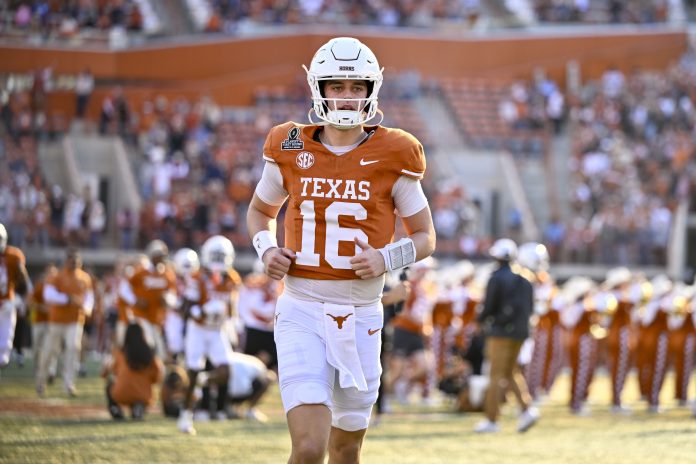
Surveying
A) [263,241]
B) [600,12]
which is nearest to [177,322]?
[263,241]

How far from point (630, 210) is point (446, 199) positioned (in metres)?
3.80

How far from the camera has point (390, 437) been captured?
1340cm

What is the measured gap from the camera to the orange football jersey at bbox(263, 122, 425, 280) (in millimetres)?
6840

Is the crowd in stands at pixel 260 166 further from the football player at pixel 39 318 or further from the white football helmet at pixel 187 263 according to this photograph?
the white football helmet at pixel 187 263

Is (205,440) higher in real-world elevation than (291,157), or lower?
lower

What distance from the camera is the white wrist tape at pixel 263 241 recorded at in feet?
22.9

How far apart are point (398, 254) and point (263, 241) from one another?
26.4 inches

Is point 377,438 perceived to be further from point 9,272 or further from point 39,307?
point 39,307

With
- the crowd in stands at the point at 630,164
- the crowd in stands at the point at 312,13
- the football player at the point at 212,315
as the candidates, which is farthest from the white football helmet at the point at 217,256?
the crowd in stands at the point at 312,13

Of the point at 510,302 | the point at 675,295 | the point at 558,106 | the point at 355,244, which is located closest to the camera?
the point at 355,244

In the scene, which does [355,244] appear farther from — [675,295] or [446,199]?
[446,199]

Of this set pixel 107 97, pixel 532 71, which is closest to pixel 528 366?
pixel 107 97

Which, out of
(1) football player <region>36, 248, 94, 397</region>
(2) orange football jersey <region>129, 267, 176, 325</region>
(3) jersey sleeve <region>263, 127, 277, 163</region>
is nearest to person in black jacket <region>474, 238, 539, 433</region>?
(2) orange football jersey <region>129, 267, 176, 325</region>

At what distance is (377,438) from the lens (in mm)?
13219
